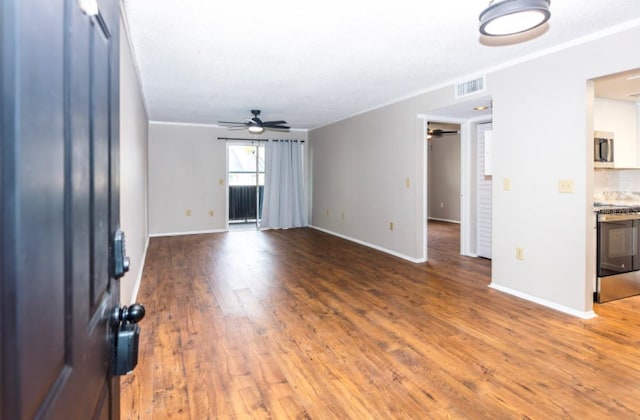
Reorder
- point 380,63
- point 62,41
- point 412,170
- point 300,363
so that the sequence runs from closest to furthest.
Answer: point 62,41 < point 300,363 < point 380,63 < point 412,170

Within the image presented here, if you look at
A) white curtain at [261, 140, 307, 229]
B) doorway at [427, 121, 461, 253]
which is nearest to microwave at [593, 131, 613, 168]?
doorway at [427, 121, 461, 253]

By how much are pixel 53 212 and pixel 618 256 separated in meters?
4.26

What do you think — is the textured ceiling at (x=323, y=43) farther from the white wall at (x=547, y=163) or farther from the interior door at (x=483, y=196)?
the interior door at (x=483, y=196)

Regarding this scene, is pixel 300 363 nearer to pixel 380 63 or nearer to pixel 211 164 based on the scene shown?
pixel 380 63

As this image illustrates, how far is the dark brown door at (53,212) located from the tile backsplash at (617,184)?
Answer: 16.4ft

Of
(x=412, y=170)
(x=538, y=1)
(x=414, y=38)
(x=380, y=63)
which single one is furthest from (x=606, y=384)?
(x=412, y=170)

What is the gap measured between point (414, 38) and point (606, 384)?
2.63 metres

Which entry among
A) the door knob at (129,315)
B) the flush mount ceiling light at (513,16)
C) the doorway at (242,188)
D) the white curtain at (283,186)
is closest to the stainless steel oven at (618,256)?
the flush mount ceiling light at (513,16)

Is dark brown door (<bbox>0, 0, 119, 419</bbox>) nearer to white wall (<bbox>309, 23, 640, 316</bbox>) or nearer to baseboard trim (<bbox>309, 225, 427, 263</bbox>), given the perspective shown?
white wall (<bbox>309, 23, 640, 316</bbox>)

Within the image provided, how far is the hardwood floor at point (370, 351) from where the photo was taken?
6.26ft

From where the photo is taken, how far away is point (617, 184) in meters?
4.50

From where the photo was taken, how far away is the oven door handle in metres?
3.29

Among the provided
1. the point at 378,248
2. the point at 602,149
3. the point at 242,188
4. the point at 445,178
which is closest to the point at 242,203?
the point at 242,188

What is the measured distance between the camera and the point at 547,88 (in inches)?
129
